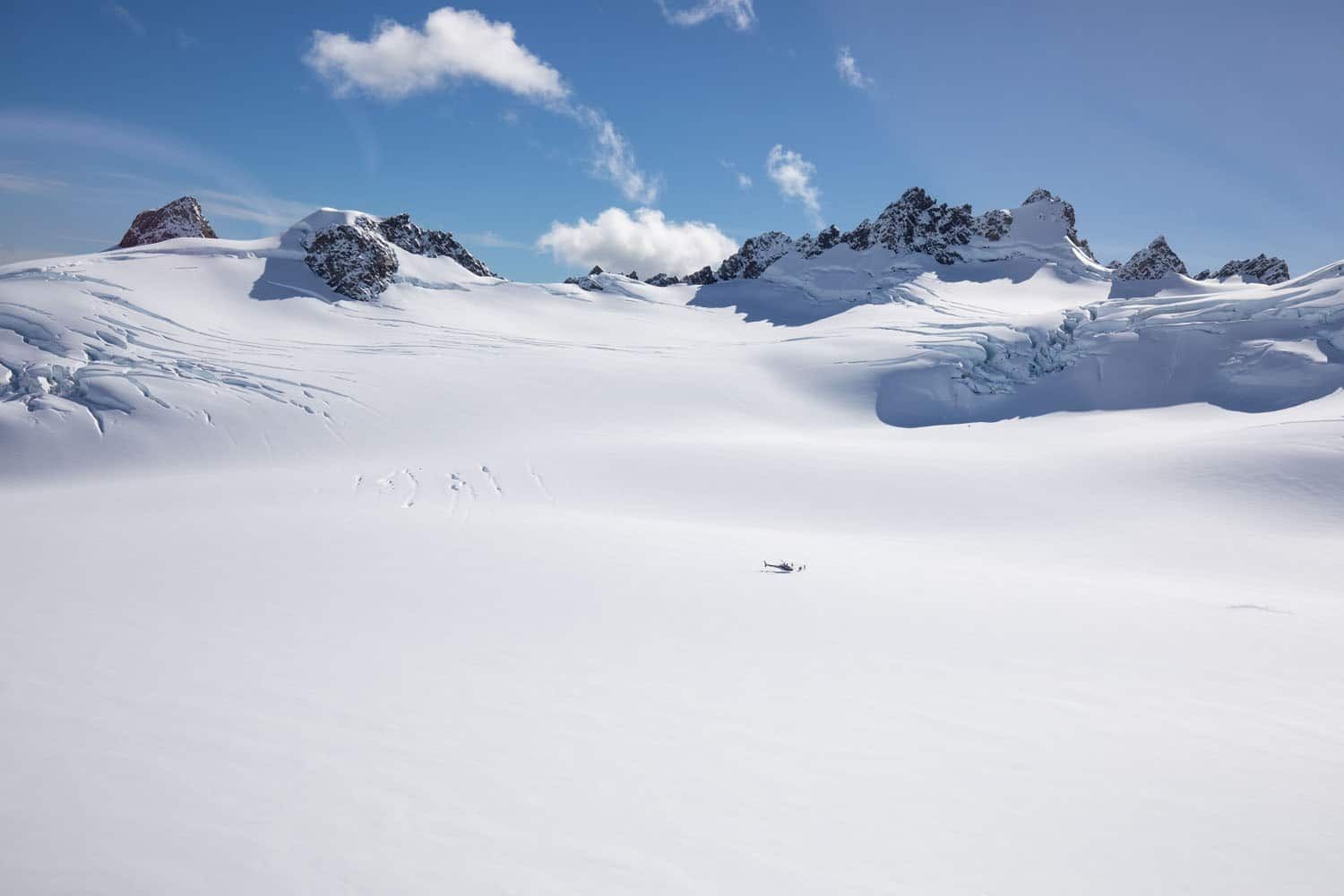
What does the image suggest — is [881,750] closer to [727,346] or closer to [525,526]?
[525,526]

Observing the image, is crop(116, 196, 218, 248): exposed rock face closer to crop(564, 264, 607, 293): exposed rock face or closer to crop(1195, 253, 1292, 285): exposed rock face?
crop(564, 264, 607, 293): exposed rock face

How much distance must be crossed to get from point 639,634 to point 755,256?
56975 millimetres

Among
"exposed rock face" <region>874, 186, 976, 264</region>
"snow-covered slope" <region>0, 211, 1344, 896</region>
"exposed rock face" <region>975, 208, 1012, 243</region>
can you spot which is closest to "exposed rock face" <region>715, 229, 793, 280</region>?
"exposed rock face" <region>874, 186, 976, 264</region>

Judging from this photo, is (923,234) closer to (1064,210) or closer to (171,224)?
(1064,210)

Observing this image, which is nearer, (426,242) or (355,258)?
(355,258)

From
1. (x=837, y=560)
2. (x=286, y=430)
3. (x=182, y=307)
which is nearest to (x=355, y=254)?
(x=182, y=307)

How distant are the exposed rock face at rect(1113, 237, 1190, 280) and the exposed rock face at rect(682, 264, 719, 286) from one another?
1333 inches

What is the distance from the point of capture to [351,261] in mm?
38031

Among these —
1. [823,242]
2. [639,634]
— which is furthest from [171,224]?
[639,634]

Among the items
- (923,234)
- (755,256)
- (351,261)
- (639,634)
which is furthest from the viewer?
(755,256)

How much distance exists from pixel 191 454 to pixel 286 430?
2828 mm

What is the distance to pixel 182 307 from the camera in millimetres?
29953

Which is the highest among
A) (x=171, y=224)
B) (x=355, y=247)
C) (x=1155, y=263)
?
(x=1155, y=263)

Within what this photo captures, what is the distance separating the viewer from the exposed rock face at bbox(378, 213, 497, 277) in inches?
1754
